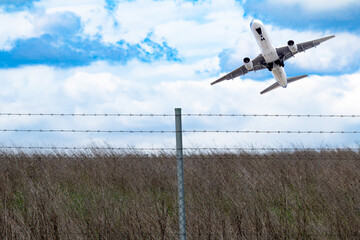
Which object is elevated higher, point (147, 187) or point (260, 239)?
point (147, 187)

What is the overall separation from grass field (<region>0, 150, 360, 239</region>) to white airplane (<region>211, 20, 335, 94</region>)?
11.4 meters

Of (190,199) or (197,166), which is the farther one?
(197,166)

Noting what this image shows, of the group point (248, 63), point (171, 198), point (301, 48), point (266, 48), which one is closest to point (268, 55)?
point (266, 48)

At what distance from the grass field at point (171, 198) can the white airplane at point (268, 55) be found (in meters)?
11.4

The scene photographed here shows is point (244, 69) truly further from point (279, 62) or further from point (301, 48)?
point (301, 48)

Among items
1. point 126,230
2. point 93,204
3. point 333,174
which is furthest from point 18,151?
point 333,174

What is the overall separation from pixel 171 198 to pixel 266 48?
15.1m

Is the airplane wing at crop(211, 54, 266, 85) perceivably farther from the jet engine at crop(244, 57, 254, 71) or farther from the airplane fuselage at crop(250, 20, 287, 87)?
the jet engine at crop(244, 57, 254, 71)

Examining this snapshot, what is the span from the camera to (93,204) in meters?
6.30

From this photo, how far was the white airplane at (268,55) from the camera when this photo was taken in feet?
67.8

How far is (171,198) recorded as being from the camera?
7508 mm

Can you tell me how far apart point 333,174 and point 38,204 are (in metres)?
5.63

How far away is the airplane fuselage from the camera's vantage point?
67.4 feet

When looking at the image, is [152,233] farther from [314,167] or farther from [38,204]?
[314,167]
